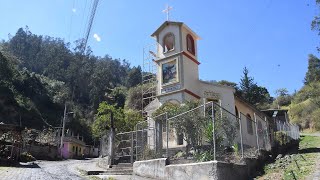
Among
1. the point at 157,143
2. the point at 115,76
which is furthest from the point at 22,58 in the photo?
the point at 157,143

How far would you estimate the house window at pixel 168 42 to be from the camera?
2784 cm

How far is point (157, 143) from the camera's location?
1501 cm

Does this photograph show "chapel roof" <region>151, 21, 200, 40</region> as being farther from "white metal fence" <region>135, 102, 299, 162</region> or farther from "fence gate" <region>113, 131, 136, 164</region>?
"white metal fence" <region>135, 102, 299, 162</region>

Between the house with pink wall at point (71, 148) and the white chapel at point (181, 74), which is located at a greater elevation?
the white chapel at point (181, 74)

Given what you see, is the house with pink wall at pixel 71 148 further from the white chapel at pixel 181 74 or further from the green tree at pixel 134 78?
the green tree at pixel 134 78

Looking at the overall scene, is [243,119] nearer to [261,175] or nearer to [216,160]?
[261,175]

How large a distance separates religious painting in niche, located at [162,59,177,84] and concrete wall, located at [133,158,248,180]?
40.5 ft

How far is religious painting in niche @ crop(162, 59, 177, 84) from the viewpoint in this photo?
26.6 m

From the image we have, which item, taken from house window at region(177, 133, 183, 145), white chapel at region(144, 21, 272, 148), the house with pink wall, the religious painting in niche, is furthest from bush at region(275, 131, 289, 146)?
the house with pink wall

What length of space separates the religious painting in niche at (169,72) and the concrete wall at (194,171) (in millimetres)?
12359

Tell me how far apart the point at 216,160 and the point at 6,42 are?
12462cm

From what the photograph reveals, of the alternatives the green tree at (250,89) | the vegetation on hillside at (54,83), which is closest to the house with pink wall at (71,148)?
the vegetation on hillside at (54,83)

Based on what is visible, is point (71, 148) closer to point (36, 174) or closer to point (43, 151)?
point (43, 151)

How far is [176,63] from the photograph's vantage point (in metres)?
26.6
